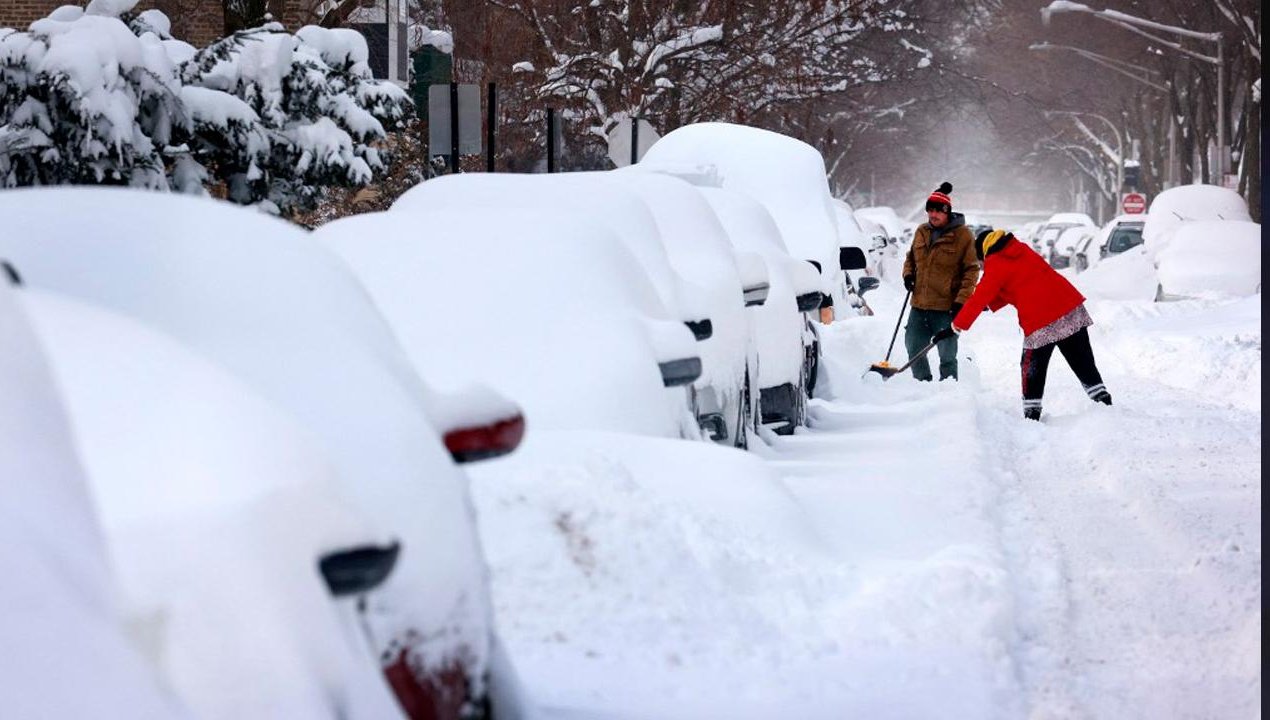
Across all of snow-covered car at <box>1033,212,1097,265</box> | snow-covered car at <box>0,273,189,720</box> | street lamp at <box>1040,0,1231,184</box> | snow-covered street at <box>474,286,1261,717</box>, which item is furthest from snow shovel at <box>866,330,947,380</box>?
snow-covered car at <box>1033,212,1097,265</box>

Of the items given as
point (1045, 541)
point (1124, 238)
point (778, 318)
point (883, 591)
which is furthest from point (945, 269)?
point (1124, 238)

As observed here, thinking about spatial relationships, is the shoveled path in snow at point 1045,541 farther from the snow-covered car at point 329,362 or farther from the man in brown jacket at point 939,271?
the snow-covered car at point 329,362

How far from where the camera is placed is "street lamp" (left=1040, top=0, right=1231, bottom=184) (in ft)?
108

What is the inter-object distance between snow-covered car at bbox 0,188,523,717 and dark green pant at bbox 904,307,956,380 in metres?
11.4

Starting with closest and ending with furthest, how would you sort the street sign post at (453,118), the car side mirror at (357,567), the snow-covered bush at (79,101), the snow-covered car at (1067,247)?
the car side mirror at (357,567), the snow-covered bush at (79,101), the street sign post at (453,118), the snow-covered car at (1067,247)

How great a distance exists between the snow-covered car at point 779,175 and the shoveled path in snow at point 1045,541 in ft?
7.99

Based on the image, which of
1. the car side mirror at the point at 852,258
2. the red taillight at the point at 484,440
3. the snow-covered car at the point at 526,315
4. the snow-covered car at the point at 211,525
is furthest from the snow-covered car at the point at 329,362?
the car side mirror at the point at 852,258


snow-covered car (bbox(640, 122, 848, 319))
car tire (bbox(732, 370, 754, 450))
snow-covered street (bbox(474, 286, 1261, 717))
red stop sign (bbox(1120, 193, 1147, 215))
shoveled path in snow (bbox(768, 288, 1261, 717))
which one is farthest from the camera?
red stop sign (bbox(1120, 193, 1147, 215))

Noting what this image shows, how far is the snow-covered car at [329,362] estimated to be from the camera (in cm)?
317

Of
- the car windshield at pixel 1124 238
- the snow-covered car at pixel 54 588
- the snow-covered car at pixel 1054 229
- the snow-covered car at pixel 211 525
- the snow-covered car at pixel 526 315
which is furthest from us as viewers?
the snow-covered car at pixel 1054 229

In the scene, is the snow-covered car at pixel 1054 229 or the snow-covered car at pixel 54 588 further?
the snow-covered car at pixel 1054 229

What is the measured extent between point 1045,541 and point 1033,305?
4928 mm

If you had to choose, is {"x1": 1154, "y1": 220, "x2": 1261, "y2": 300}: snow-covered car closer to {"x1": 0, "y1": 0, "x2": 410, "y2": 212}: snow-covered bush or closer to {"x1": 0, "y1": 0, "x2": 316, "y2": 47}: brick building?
{"x1": 0, "y1": 0, "x2": 316, "y2": 47}: brick building

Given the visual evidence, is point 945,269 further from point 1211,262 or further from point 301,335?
point 1211,262
